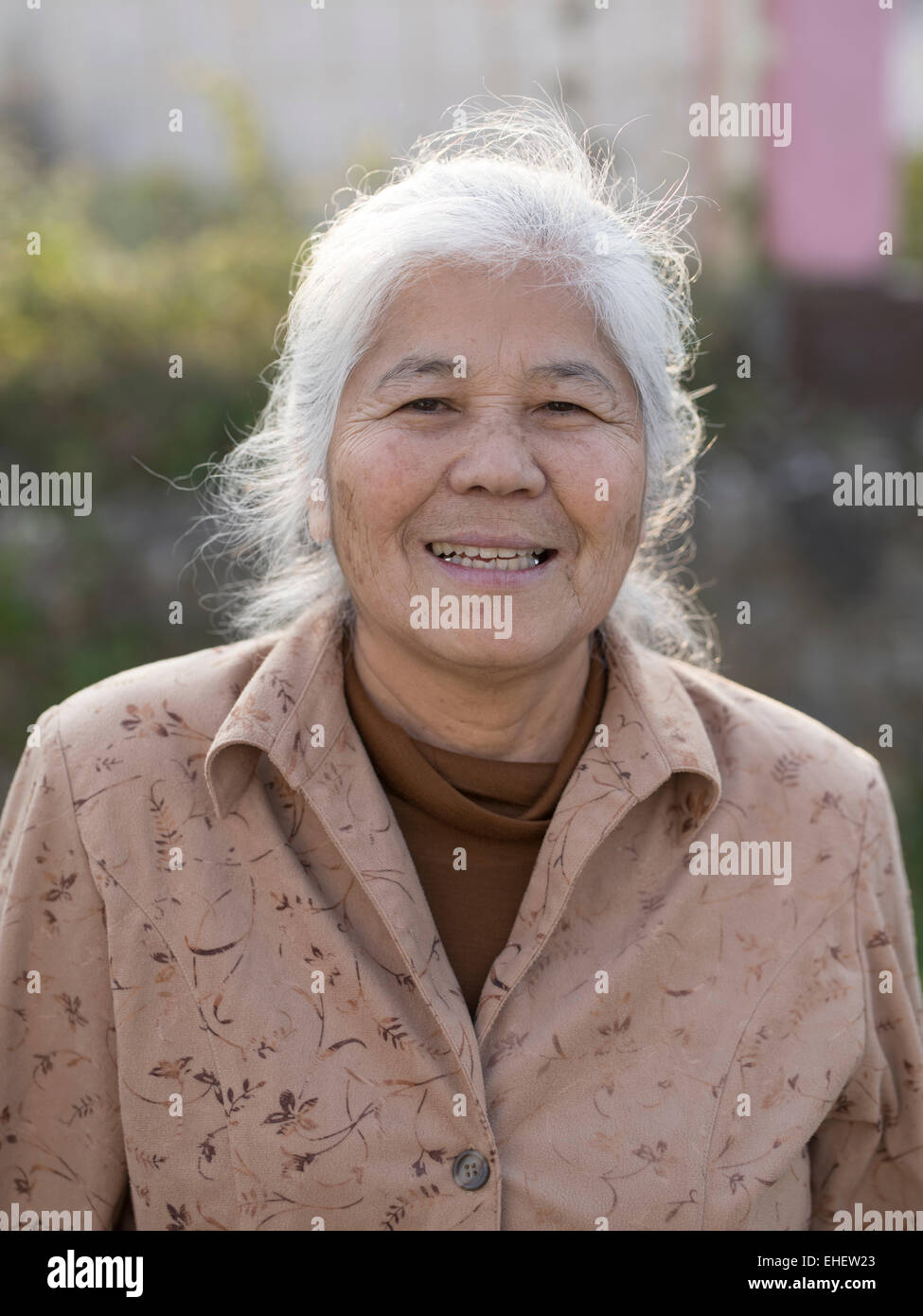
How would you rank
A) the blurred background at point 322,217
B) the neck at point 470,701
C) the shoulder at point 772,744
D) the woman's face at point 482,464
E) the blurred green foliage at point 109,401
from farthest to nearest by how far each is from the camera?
the blurred background at point 322,217
the blurred green foliage at point 109,401
the shoulder at point 772,744
the neck at point 470,701
the woman's face at point 482,464

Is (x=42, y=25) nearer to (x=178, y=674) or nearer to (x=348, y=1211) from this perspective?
(x=178, y=674)

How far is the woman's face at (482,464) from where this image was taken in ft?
6.27

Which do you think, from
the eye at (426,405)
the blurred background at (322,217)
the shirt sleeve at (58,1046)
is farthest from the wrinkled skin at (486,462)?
the blurred background at (322,217)

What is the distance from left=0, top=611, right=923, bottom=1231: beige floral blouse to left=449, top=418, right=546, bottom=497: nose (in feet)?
1.35

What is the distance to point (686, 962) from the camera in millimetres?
1981

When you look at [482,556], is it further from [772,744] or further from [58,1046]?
[58,1046]

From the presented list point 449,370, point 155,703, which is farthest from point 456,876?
point 449,370

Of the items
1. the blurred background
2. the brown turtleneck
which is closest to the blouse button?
the brown turtleneck

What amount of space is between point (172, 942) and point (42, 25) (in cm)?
649

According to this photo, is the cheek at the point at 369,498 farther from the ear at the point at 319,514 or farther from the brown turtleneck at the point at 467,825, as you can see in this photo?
the brown turtleneck at the point at 467,825

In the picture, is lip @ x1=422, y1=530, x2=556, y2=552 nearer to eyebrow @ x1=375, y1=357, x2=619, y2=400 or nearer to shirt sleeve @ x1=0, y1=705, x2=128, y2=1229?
eyebrow @ x1=375, y1=357, x2=619, y2=400

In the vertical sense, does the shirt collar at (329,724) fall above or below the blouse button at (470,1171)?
above

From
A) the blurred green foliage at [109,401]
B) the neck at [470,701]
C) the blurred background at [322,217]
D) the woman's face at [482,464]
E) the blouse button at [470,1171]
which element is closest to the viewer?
the blouse button at [470,1171]

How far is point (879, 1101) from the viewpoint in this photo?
2100mm
